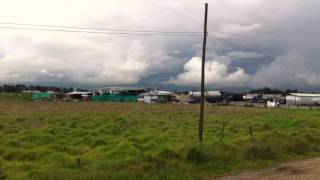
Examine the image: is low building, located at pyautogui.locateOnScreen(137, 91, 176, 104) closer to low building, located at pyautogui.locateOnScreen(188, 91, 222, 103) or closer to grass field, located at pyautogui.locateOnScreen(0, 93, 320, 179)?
low building, located at pyautogui.locateOnScreen(188, 91, 222, 103)

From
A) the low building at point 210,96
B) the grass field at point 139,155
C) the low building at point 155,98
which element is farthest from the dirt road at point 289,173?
the low building at point 210,96

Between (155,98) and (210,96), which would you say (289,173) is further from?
(210,96)

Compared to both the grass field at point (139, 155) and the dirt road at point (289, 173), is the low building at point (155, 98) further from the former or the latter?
the dirt road at point (289, 173)

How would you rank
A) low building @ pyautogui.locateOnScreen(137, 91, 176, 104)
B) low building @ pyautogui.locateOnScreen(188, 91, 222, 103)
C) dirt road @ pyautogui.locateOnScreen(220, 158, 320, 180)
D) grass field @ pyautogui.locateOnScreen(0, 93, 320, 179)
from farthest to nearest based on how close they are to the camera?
low building @ pyautogui.locateOnScreen(188, 91, 222, 103), low building @ pyautogui.locateOnScreen(137, 91, 176, 104), grass field @ pyautogui.locateOnScreen(0, 93, 320, 179), dirt road @ pyautogui.locateOnScreen(220, 158, 320, 180)

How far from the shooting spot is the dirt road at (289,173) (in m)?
16.5

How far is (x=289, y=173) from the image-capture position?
17562mm

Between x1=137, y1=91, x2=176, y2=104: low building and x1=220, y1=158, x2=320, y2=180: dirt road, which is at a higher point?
x1=137, y1=91, x2=176, y2=104: low building

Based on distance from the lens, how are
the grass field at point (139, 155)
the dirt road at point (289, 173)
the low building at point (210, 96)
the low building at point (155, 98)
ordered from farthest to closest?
the low building at point (210, 96), the low building at point (155, 98), the grass field at point (139, 155), the dirt road at point (289, 173)

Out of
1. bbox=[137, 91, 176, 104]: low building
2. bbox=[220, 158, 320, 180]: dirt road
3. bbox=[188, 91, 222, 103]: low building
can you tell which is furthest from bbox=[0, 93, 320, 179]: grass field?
bbox=[188, 91, 222, 103]: low building

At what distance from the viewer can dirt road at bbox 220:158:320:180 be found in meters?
16.5

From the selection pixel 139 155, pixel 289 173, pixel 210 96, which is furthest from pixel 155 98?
pixel 289 173

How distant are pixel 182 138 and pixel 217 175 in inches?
438

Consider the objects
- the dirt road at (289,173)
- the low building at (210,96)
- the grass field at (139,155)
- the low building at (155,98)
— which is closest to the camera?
the dirt road at (289,173)

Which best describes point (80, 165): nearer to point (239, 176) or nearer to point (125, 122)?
point (239, 176)
